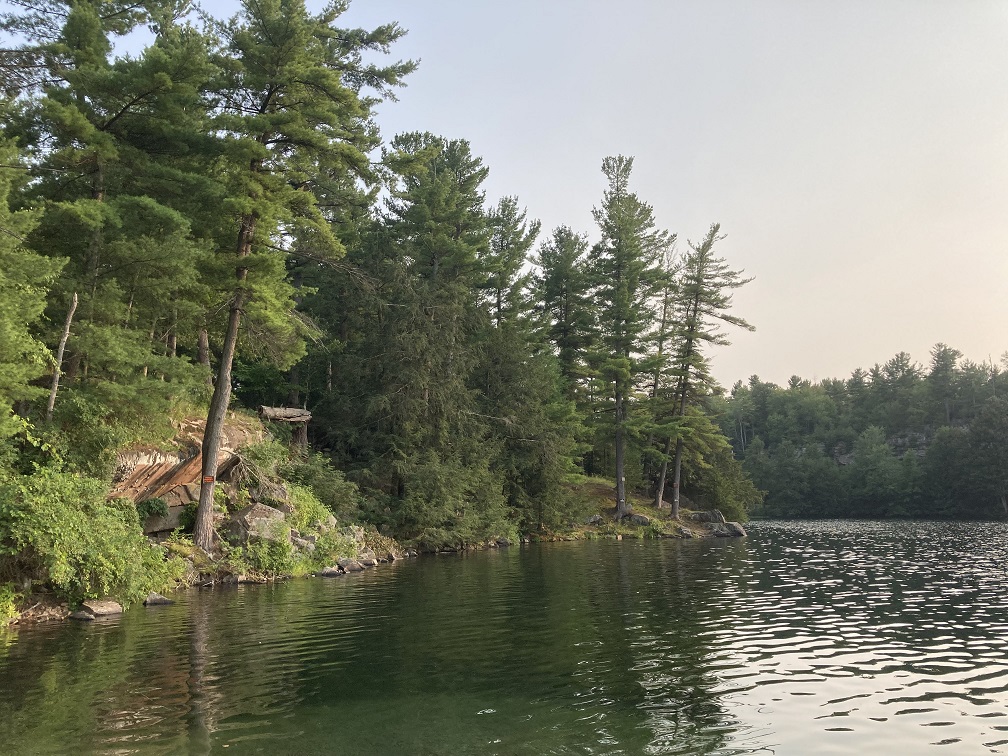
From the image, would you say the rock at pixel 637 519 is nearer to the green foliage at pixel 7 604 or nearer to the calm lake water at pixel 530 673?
the calm lake water at pixel 530 673

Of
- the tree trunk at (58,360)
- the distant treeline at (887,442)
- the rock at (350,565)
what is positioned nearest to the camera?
the tree trunk at (58,360)

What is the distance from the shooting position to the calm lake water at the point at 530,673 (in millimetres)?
6879

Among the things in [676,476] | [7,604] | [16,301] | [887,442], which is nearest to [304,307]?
[16,301]

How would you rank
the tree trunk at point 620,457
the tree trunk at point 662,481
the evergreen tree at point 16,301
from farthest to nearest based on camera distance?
the tree trunk at point 662,481
the tree trunk at point 620,457
the evergreen tree at point 16,301

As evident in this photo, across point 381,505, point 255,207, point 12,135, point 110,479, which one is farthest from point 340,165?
point 381,505

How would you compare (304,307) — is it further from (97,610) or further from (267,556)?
(97,610)

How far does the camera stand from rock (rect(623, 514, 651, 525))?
46719 mm

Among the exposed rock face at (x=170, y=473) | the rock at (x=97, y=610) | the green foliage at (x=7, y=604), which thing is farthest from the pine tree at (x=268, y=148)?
the green foliage at (x=7, y=604)

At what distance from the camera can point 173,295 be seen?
22.7m

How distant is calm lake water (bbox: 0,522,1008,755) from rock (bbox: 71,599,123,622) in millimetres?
838

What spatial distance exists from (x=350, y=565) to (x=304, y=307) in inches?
745

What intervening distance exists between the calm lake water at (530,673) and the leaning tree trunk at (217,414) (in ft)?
11.3

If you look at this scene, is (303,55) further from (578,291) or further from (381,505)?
(578,291)

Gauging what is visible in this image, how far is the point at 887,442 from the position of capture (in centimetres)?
10019
